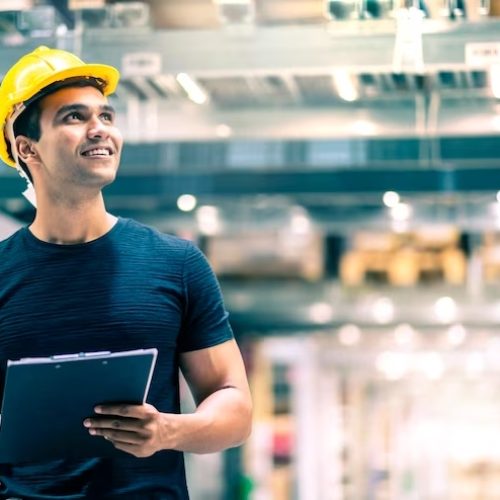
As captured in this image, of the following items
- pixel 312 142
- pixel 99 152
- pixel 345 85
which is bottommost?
pixel 99 152

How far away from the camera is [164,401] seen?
176cm

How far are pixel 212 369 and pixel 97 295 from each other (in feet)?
0.73

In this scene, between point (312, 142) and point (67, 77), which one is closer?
point (67, 77)

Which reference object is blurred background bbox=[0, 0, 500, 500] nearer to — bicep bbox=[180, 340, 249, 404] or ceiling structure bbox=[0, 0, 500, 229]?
ceiling structure bbox=[0, 0, 500, 229]

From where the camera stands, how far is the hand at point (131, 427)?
157 cm

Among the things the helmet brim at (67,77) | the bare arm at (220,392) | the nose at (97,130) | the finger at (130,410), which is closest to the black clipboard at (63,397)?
the finger at (130,410)

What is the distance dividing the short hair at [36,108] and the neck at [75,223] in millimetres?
143

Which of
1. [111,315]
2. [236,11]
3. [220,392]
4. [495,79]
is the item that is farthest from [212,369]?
[236,11]

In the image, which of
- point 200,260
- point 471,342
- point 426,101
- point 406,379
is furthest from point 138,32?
point 406,379

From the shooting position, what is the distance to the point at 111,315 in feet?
5.68

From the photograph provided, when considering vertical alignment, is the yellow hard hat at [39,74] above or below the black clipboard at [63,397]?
above

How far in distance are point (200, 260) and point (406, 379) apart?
13712 mm

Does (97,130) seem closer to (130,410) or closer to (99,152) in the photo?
(99,152)

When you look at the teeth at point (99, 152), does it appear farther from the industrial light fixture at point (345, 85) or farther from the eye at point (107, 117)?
the industrial light fixture at point (345, 85)
